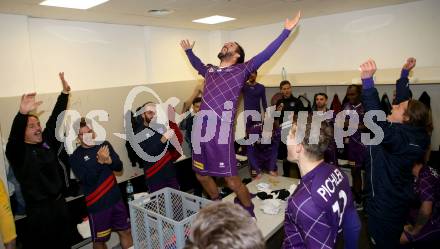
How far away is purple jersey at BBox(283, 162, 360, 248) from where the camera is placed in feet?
4.36

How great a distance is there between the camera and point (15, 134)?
2.30 metres

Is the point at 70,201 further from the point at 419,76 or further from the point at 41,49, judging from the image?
the point at 419,76

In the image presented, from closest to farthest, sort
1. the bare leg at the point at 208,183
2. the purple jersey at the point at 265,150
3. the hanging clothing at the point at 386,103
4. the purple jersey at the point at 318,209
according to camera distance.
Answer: the purple jersey at the point at 318,209
the bare leg at the point at 208,183
the hanging clothing at the point at 386,103
the purple jersey at the point at 265,150

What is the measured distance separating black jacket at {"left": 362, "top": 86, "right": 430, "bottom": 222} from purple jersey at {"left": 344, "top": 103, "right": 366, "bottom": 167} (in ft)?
7.28

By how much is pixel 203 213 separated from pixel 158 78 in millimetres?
4291

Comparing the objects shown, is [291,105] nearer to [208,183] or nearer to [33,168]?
[208,183]

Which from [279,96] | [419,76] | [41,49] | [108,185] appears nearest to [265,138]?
[279,96]

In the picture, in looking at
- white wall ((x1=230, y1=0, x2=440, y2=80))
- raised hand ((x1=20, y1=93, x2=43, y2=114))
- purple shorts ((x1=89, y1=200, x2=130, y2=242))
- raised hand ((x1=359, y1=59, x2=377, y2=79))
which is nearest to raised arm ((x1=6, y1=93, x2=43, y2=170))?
raised hand ((x1=20, y1=93, x2=43, y2=114))

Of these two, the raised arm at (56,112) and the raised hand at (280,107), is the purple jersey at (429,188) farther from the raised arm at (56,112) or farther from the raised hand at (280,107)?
the raised arm at (56,112)

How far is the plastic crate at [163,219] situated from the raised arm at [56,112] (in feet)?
5.30

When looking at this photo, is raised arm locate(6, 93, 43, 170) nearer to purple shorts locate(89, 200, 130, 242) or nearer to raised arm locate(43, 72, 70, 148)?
raised arm locate(43, 72, 70, 148)

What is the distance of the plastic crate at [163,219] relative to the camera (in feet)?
4.94

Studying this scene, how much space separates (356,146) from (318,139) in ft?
9.71

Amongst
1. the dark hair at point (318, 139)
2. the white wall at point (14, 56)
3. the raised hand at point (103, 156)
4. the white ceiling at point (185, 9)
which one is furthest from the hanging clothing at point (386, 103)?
the white wall at point (14, 56)
